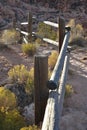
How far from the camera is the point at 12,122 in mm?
4500

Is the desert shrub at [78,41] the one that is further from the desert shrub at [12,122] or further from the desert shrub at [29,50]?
the desert shrub at [12,122]

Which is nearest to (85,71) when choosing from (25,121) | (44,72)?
(25,121)

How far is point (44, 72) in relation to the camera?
12.3 ft

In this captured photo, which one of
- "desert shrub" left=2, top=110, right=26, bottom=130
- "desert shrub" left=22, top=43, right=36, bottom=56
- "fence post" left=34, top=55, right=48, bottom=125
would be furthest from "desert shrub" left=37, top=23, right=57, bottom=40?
"fence post" left=34, top=55, right=48, bottom=125

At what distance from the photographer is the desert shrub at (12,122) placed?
4.45 meters

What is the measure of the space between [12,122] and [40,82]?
3.38 feet

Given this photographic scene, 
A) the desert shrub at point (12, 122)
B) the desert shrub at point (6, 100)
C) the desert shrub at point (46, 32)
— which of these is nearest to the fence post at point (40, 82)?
the desert shrub at point (12, 122)

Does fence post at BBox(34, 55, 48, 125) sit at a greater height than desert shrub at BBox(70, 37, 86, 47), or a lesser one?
greater

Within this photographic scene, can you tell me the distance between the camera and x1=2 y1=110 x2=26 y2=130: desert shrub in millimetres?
4453

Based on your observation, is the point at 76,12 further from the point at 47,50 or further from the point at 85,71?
the point at 85,71

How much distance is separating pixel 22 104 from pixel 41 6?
14.6 metres

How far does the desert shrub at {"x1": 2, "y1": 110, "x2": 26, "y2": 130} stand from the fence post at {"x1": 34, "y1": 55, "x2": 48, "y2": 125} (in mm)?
624

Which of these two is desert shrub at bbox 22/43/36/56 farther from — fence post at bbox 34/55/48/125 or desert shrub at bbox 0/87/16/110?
fence post at bbox 34/55/48/125

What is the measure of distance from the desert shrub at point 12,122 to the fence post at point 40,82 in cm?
62
